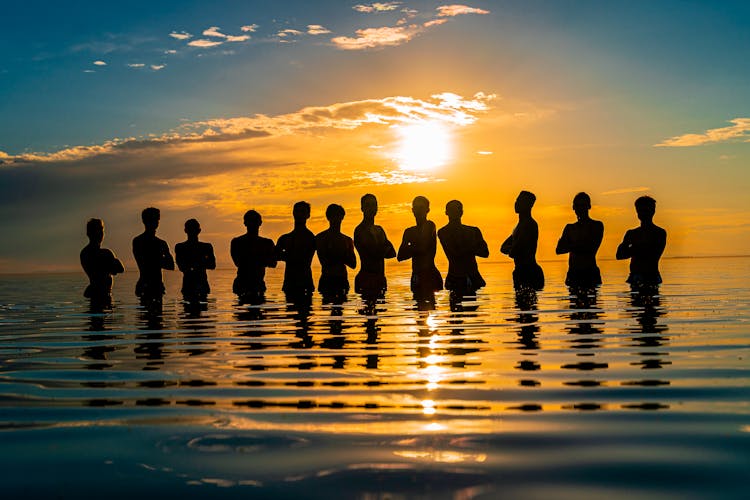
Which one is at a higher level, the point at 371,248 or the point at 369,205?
the point at 369,205

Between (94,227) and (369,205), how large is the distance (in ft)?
19.5

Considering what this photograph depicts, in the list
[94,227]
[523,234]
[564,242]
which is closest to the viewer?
[94,227]

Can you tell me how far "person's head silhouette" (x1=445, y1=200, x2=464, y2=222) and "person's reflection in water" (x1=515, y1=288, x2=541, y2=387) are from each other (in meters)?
3.01

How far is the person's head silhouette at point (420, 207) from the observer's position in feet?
54.3

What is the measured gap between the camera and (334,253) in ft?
54.6

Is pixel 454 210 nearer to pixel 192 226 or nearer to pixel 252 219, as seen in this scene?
pixel 252 219

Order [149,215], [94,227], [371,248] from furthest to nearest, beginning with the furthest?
1. [371,248]
2. [149,215]
3. [94,227]

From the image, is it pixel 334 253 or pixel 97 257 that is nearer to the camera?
pixel 97 257

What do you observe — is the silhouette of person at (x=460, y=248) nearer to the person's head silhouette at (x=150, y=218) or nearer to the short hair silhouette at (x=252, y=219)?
the short hair silhouette at (x=252, y=219)

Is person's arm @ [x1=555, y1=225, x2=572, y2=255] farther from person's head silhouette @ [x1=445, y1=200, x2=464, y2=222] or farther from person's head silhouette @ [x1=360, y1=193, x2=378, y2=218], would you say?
person's head silhouette @ [x1=360, y1=193, x2=378, y2=218]

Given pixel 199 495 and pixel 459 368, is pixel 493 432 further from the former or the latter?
pixel 459 368

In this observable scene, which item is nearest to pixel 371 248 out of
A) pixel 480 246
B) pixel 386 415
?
pixel 480 246

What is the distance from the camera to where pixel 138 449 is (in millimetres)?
3420

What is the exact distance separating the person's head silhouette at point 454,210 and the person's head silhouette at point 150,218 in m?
6.60
